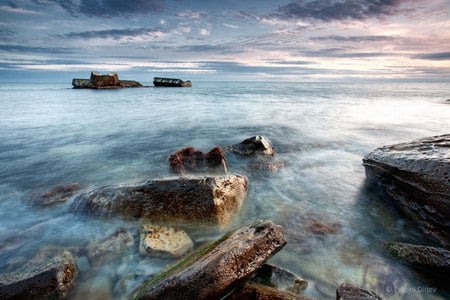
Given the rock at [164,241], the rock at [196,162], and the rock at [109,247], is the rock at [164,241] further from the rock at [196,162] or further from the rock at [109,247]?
the rock at [196,162]

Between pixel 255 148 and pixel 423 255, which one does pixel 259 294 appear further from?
pixel 255 148

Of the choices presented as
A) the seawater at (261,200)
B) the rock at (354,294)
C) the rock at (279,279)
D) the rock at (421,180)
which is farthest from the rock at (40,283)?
the rock at (421,180)

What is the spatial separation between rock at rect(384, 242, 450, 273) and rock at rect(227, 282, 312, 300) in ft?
6.66

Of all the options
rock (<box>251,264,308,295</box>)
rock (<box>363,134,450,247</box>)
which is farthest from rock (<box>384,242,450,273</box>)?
rock (<box>251,264,308,295</box>)

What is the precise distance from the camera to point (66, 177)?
7859 mm

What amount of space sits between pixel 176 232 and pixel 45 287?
1.92 m

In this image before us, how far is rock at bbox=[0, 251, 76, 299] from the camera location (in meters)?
3.21

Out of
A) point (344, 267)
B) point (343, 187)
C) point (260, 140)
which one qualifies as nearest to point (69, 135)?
point (260, 140)

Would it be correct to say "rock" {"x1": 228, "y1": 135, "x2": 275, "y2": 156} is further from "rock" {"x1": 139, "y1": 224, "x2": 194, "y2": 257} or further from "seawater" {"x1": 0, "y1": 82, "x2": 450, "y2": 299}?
"rock" {"x1": 139, "y1": 224, "x2": 194, "y2": 257}

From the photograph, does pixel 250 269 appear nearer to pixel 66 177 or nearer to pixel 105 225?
pixel 105 225

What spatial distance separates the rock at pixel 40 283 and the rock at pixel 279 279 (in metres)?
2.50

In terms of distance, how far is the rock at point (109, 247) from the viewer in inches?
171

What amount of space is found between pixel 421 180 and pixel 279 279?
3316mm

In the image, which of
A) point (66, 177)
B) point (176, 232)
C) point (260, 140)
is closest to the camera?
point (176, 232)
